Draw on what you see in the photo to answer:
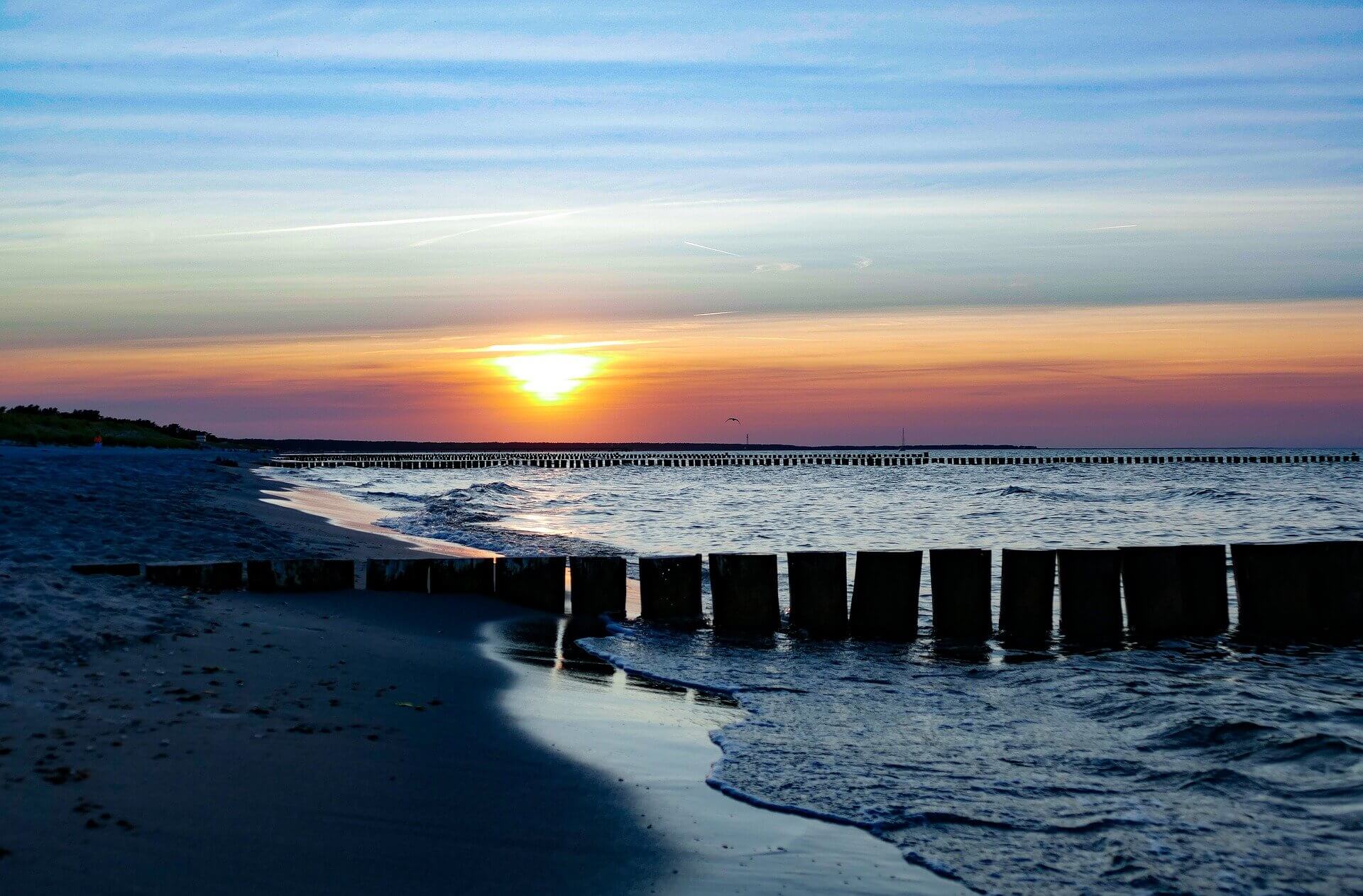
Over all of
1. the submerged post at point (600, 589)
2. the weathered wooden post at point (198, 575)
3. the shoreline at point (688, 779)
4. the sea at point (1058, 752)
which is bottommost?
the sea at point (1058, 752)

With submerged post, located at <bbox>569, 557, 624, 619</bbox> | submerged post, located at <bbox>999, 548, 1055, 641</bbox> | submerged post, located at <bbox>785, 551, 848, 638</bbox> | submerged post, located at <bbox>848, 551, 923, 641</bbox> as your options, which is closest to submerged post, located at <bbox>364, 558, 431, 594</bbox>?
submerged post, located at <bbox>569, 557, 624, 619</bbox>

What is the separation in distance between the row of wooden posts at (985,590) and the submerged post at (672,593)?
0.05 feet

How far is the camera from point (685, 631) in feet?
38.9

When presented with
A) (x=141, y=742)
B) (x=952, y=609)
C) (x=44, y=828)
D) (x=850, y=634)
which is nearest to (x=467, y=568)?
(x=850, y=634)

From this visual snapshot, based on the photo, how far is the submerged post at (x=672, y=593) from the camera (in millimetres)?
12211

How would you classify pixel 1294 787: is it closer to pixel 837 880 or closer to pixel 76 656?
pixel 837 880

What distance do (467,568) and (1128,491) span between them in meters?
50.5

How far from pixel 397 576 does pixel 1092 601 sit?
7721 mm

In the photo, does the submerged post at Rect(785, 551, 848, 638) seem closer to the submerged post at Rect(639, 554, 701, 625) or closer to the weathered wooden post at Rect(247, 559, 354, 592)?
the submerged post at Rect(639, 554, 701, 625)

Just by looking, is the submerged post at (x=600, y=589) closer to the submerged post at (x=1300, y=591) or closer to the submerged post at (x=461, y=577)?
the submerged post at (x=461, y=577)

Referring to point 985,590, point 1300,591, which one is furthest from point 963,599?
point 1300,591

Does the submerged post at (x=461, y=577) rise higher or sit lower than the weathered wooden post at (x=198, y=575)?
lower

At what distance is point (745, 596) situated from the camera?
1197 centimetres

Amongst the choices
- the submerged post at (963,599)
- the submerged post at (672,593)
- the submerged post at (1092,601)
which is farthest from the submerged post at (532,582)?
the submerged post at (1092,601)
